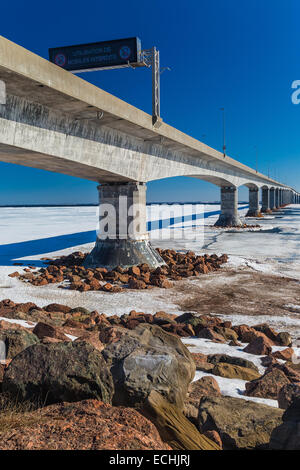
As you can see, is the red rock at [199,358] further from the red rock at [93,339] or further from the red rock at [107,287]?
the red rock at [107,287]

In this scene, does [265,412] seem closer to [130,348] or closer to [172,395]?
[172,395]

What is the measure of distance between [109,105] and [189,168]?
412 inches

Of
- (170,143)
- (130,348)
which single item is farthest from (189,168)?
(130,348)

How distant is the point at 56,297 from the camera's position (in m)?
9.98

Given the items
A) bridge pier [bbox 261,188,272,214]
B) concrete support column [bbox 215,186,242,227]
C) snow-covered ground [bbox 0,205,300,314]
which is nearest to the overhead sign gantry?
snow-covered ground [bbox 0,205,300,314]

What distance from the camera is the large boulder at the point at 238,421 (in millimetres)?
3104

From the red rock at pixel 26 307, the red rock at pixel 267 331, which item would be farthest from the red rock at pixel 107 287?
the red rock at pixel 267 331

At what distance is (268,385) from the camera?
4.36m

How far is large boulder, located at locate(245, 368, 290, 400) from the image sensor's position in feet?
14.0

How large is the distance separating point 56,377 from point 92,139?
9.28 metres

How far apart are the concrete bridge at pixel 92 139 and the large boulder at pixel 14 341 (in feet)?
16.9

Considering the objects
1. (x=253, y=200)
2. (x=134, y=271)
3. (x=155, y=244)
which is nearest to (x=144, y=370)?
(x=134, y=271)

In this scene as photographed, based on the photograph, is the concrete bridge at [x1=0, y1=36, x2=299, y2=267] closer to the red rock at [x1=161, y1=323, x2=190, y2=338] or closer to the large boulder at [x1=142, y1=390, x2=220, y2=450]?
the red rock at [x1=161, y1=323, x2=190, y2=338]

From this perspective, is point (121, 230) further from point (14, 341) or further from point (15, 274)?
point (14, 341)
